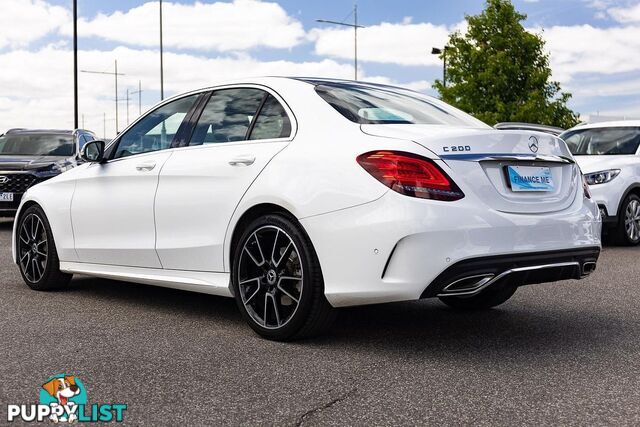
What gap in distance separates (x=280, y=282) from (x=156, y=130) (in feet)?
5.99

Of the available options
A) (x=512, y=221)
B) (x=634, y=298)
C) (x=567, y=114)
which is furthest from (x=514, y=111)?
(x=512, y=221)

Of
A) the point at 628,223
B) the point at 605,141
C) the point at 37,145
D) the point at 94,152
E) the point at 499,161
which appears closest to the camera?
the point at 499,161

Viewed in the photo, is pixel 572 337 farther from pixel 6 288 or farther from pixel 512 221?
pixel 6 288

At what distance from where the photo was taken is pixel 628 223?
1111 cm

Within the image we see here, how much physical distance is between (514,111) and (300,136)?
35.1 metres

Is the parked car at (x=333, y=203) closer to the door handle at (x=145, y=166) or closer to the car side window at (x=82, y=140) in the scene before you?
the door handle at (x=145, y=166)

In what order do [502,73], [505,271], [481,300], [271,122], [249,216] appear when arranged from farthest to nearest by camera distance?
[502,73] < [481,300] < [271,122] < [249,216] < [505,271]

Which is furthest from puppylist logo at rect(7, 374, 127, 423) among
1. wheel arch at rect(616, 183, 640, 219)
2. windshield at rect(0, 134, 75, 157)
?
windshield at rect(0, 134, 75, 157)

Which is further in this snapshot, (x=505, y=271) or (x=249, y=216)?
(x=249, y=216)

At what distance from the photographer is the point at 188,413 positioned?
11.7ft

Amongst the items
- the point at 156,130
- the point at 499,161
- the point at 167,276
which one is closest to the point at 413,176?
the point at 499,161

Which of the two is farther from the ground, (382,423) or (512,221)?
(512,221)

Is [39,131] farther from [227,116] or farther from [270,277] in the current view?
[270,277]

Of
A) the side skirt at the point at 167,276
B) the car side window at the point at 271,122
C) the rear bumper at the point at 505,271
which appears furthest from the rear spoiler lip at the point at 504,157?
the side skirt at the point at 167,276
